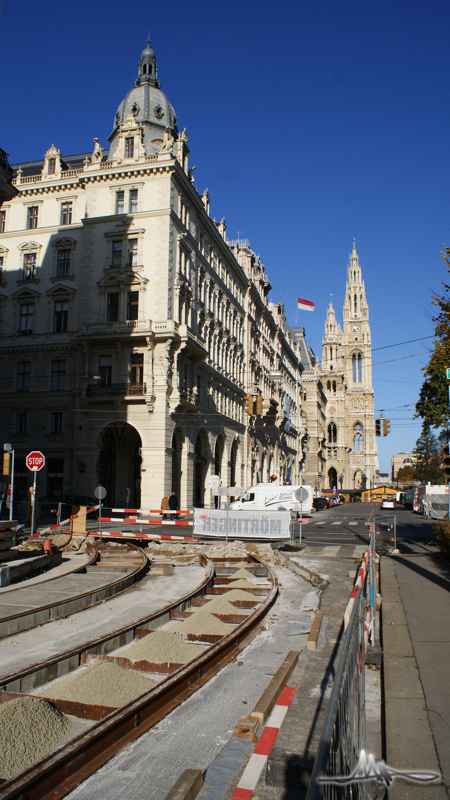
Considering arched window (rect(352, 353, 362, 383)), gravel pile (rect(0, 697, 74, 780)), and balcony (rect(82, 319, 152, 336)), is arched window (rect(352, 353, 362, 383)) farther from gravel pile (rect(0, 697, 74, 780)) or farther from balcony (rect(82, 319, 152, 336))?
gravel pile (rect(0, 697, 74, 780))

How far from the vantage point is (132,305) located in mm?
37344

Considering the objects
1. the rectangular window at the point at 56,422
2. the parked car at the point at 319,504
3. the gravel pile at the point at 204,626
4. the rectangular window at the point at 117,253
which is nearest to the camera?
the gravel pile at the point at 204,626

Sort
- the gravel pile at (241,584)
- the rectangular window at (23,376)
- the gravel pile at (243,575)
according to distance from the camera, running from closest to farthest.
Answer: the gravel pile at (241,584) → the gravel pile at (243,575) → the rectangular window at (23,376)

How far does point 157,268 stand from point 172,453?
11636 millimetres

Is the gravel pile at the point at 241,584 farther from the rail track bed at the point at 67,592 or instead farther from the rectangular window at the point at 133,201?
the rectangular window at the point at 133,201

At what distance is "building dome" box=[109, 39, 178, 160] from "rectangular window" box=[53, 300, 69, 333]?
11.1 meters

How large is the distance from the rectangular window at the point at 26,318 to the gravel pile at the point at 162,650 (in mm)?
36084

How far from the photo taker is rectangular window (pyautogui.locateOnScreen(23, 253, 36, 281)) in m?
41.8

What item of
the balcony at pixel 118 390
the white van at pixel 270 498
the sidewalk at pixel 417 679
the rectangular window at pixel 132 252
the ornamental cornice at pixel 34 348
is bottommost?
the sidewalk at pixel 417 679

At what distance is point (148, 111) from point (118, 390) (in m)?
21.3

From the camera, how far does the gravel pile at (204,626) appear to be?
939 cm

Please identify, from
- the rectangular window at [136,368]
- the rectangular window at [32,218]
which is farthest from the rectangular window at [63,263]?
the rectangular window at [136,368]

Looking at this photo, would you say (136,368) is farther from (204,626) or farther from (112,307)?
(204,626)

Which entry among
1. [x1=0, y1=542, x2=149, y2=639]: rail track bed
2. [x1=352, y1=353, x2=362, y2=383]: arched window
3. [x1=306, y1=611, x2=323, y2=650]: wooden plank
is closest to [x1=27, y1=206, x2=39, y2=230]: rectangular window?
[x1=0, y1=542, x2=149, y2=639]: rail track bed
